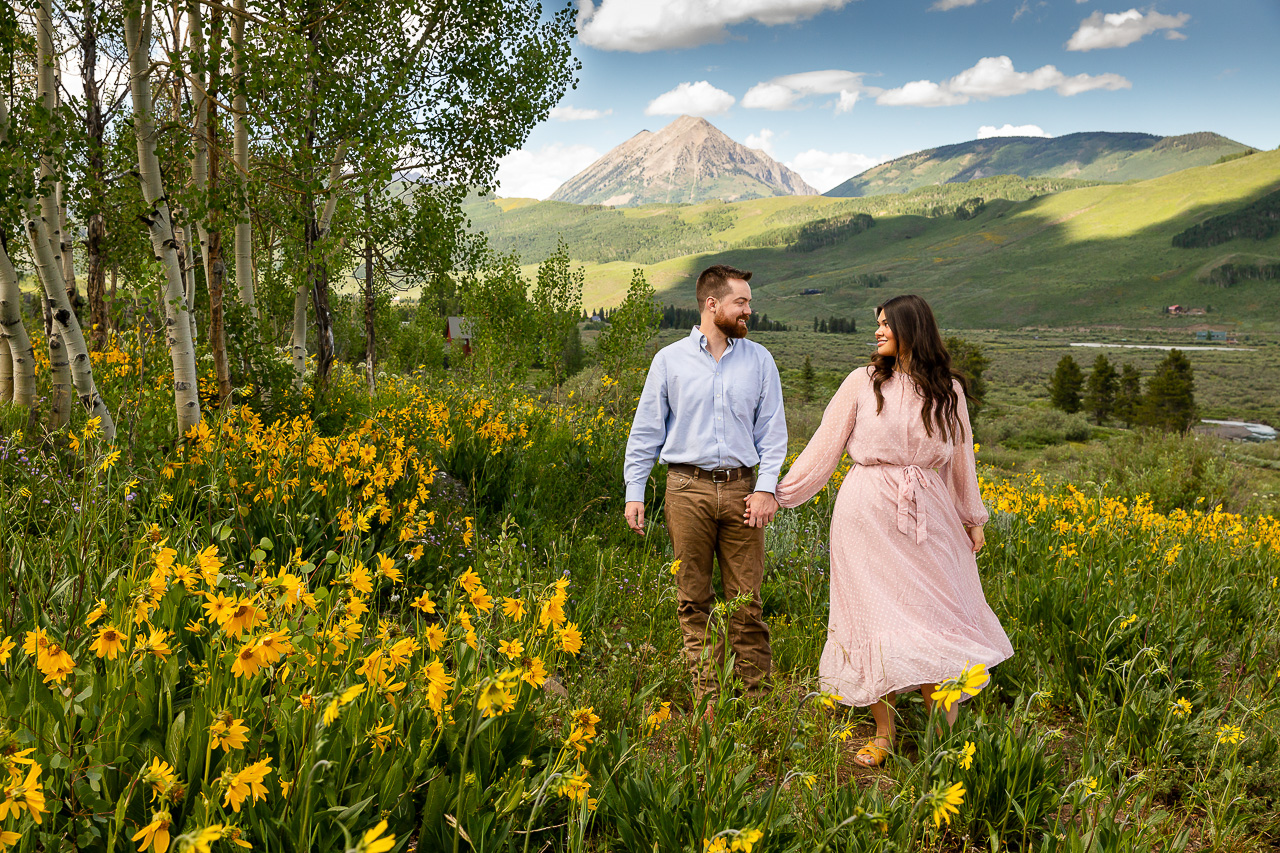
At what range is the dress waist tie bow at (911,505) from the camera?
10.6 ft

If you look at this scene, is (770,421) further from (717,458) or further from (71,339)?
(71,339)

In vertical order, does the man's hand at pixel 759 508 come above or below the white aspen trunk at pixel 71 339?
below

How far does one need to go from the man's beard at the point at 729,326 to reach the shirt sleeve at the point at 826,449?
64cm

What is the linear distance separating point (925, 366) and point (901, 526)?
0.79m

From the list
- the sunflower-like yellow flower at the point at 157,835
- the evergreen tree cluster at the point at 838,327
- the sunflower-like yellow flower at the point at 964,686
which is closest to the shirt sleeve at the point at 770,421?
the sunflower-like yellow flower at the point at 964,686

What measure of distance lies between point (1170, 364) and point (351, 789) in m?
63.1

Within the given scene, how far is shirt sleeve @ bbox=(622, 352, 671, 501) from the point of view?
379 centimetres

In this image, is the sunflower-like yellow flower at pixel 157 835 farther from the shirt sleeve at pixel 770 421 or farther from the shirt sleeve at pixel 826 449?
the shirt sleeve at pixel 770 421

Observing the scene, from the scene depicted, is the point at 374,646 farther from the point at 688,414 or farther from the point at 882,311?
the point at 882,311

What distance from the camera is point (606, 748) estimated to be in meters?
2.36

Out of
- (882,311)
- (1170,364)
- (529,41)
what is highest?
(529,41)

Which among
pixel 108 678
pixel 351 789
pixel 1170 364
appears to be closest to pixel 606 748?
pixel 351 789

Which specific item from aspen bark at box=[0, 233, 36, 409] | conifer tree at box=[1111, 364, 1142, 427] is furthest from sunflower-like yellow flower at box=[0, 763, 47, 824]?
conifer tree at box=[1111, 364, 1142, 427]

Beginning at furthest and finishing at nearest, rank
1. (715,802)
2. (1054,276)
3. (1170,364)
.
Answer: (1054,276)
(1170,364)
(715,802)
